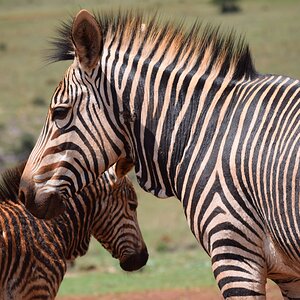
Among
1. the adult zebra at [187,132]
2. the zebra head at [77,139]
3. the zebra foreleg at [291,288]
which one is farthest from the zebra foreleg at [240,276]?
the zebra head at [77,139]

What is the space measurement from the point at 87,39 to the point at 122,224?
3434 mm

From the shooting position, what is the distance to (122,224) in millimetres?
9172

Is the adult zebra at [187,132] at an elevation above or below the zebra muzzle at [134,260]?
above

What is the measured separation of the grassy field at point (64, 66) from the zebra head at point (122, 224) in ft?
5.05

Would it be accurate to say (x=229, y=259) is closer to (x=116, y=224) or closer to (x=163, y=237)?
(x=116, y=224)

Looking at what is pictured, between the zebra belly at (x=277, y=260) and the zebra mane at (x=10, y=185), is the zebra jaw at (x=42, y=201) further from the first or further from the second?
the zebra mane at (x=10, y=185)

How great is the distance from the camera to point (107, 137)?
6133 mm

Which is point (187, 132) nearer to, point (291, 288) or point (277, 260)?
point (277, 260)

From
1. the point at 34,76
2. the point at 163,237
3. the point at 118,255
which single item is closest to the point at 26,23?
the point at 34,76

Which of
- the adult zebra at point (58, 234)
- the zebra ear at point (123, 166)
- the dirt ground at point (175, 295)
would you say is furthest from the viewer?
the dirt ground at point (175, 295)

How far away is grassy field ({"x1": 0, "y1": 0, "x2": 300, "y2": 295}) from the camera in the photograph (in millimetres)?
16859

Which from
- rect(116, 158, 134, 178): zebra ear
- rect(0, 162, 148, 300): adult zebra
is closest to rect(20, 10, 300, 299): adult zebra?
rect(116, 158, 134, 178): zebra ear

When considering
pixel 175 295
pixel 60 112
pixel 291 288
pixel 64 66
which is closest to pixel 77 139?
pixel 60 112

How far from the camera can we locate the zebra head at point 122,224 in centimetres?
914
